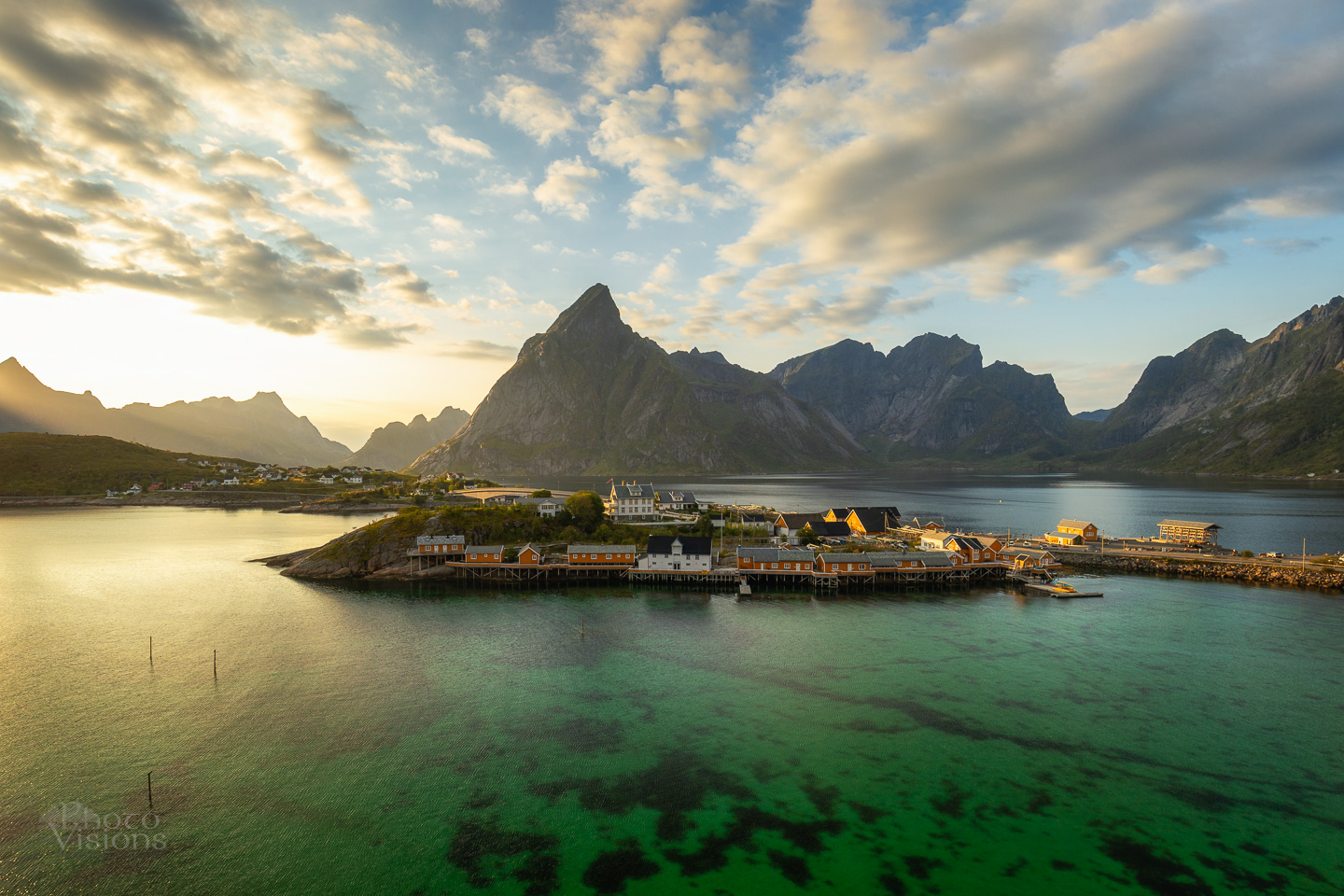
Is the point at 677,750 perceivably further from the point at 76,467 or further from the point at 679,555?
the point at 76,467

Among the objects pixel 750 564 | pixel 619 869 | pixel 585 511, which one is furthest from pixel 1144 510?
pixel 619 869

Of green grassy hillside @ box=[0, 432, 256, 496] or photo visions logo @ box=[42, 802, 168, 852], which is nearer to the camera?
photo visions logo @ box=[42, 802, 168, 852]

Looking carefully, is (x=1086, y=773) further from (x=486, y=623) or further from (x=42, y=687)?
(x=42, y=687)

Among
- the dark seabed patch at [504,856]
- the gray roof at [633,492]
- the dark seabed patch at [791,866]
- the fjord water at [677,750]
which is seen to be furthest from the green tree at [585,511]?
the dark seabed patch at [791,866]

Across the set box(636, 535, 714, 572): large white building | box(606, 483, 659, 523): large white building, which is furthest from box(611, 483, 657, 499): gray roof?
box(636, 535, 714, 572): large white building

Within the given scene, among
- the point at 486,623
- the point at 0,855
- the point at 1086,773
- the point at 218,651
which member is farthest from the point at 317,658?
the point at 1086,773

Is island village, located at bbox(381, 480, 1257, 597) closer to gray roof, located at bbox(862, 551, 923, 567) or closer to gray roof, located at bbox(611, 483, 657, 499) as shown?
gray roof, located at bbox(862, 551, 923, 567)
